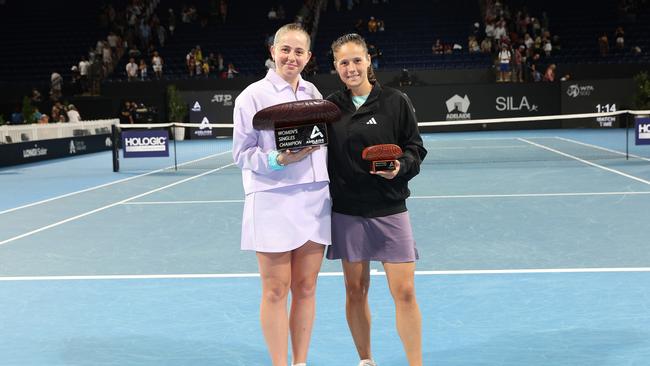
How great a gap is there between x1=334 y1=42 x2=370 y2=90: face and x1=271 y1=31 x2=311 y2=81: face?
21 cm

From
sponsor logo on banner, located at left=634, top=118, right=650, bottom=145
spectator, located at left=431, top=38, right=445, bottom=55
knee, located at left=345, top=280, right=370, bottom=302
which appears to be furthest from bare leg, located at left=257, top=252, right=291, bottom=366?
spectator, located at left=431, top=38, right=445, bottom=55

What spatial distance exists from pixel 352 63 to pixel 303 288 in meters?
1.15

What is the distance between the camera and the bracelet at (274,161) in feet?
12.1

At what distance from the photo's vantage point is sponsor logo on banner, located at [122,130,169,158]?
709 inches

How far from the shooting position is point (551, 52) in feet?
114

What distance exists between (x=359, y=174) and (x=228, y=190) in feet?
33.0

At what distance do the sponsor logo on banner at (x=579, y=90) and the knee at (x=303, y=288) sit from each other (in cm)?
2953

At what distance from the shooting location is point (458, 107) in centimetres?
3219

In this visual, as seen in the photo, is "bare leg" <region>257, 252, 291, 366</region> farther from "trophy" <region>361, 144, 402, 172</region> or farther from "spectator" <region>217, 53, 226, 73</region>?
"spectator" <region>217, 53, 226, 73</region>

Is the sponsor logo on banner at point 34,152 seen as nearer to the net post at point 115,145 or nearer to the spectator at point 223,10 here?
the net post at point 115,145

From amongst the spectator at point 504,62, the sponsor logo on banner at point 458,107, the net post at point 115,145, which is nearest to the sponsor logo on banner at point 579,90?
the spectator at point 504,62

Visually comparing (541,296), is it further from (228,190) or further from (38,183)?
(38,183)

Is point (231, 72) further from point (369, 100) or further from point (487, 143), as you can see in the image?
point (369, 100)

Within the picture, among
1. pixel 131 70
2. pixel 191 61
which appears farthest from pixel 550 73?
pixel 131 70
